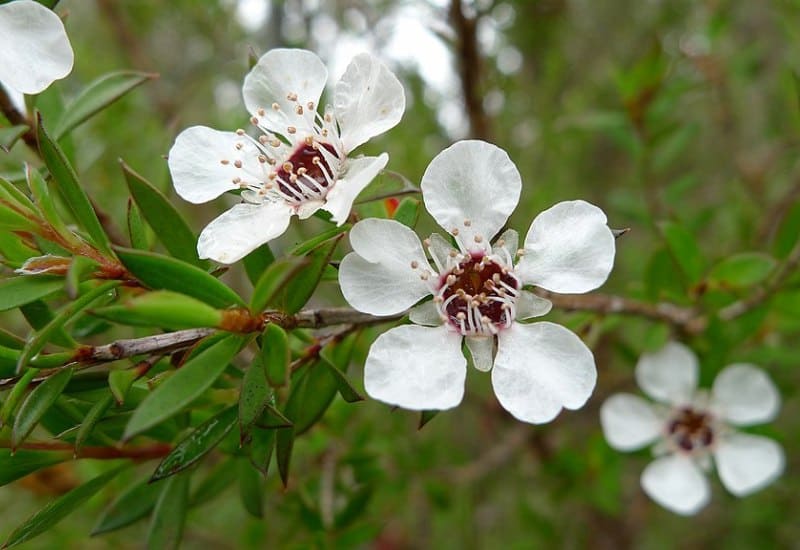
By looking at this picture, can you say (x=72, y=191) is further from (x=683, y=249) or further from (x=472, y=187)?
(x=683, y=249)

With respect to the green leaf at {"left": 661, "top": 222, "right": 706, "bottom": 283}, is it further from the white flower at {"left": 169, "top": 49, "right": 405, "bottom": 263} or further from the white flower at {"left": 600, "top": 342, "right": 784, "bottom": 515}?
the white flower at {"left": 169, "top": 49, "right": 405, "bottom": 263}

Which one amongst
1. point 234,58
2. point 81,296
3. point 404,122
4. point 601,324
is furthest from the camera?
point 234,58

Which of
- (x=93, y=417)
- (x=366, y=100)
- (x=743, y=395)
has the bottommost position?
(x=743, y=395)

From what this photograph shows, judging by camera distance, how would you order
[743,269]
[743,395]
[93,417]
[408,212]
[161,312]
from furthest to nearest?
[743,395]
[743,269]
[408,212]
[93,417]
[161,312]

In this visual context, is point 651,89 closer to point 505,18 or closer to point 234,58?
point 505,18

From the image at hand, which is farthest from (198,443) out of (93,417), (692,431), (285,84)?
(692,431)

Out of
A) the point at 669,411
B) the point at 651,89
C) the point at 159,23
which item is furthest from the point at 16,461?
the point at 159,23
